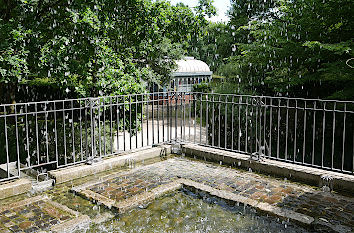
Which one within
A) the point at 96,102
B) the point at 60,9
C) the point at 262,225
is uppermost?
the point at 60,9

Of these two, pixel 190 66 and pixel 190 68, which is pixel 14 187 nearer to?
pixel 190 68

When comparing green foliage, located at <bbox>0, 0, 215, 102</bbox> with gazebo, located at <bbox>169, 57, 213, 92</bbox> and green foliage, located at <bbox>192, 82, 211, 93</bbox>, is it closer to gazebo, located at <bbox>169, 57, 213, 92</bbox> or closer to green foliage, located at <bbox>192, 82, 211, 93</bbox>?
gazebo, located at <bbox>169, 57, 213, 92</bbox>

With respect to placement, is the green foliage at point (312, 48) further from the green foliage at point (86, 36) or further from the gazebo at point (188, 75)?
the gazebo at point (188, 75)

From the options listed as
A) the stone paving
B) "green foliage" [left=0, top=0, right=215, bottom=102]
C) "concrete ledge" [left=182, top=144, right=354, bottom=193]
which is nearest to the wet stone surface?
the stone paving

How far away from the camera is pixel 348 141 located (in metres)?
11.5

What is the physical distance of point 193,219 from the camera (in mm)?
5008

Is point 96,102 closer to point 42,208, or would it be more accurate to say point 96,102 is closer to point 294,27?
point 42,208

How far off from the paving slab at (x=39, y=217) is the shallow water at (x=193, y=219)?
1.09ft

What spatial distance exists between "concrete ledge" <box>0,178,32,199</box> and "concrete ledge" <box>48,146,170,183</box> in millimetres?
556

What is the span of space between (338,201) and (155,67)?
14534mm

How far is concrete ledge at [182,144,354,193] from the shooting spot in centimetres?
609

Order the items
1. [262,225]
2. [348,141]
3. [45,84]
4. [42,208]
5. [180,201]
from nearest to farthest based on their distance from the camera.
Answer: [262,225], [42,208], [180,201], [348,141], [45,84]

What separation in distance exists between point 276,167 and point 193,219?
2.70 meters

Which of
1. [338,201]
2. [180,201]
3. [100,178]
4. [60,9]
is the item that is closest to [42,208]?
[100,178]
